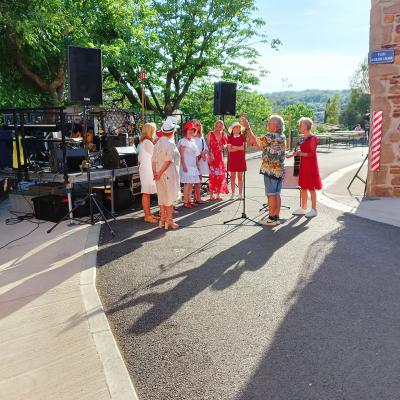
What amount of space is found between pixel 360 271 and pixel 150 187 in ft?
12.0

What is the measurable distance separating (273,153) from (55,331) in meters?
4.21

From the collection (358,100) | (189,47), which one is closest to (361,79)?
(358,100)

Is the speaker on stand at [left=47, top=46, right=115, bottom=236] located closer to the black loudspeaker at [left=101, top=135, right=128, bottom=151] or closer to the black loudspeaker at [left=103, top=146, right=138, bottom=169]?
the black loudspeaker at [left=103, top=146, right=138, bottom=169]

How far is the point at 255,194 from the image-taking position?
959 centimetres

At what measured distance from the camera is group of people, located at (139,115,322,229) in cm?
624

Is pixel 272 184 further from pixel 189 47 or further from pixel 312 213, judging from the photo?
pixel 189 47

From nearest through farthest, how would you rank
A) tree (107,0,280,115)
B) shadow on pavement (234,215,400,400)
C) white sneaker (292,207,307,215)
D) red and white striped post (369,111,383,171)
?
shadow on pavement (234,215,400,400)
white sneaker (292,207,307,215)
red and white striped post (369,111,383,171)
tree (107,0,280,115)

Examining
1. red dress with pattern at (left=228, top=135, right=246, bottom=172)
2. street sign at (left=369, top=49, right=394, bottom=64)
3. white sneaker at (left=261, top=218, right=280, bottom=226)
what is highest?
street sign at (left=369, top=49, right=394, bottom=64)

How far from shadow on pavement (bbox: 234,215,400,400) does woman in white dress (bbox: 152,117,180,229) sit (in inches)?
86.3

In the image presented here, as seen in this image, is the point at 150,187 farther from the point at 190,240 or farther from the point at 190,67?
the point at 190,67

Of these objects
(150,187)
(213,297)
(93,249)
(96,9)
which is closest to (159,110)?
(96,9)

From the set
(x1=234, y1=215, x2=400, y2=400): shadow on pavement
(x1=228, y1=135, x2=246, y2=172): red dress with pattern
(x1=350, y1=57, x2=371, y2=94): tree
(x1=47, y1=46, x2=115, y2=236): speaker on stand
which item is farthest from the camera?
(x1=350, y1=57, x2=371, y2=94): tree

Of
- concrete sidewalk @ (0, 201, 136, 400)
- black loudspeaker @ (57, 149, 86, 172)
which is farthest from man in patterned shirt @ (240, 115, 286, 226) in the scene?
black loudspeaker @ (57, 149, 86, 172)

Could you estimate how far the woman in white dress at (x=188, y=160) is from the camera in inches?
299
